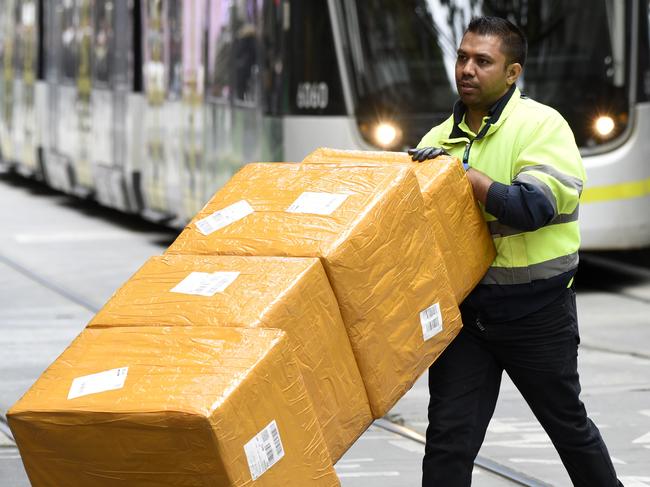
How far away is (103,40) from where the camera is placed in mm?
17328

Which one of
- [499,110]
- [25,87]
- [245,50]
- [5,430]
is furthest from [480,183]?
[25,87]

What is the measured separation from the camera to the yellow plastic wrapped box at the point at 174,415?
144 inches

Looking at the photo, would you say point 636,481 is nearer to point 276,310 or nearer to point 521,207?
point 521,207

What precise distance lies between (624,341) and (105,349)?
231 inches

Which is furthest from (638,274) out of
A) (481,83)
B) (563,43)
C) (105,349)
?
(105,349)

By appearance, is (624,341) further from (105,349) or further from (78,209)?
(78,209)

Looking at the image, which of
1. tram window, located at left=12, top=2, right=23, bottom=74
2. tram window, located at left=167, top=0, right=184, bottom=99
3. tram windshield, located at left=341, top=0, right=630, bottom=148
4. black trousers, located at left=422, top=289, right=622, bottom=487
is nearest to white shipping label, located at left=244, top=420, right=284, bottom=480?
black trousers, located at left=422, top=289, right=622, bottom=487

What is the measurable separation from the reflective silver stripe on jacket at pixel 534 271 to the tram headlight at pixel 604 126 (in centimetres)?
688

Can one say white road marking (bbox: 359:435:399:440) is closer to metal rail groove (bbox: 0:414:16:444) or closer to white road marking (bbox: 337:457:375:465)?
white road marking (bbox: 337:457:375:465)

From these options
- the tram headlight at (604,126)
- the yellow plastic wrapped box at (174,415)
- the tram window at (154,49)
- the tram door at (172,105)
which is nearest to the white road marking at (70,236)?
the tram door at (172,105)

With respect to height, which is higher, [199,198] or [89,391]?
[89,391]

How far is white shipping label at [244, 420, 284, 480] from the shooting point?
147 inches

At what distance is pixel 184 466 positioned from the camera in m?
3.70

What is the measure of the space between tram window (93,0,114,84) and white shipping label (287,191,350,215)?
497 inches
